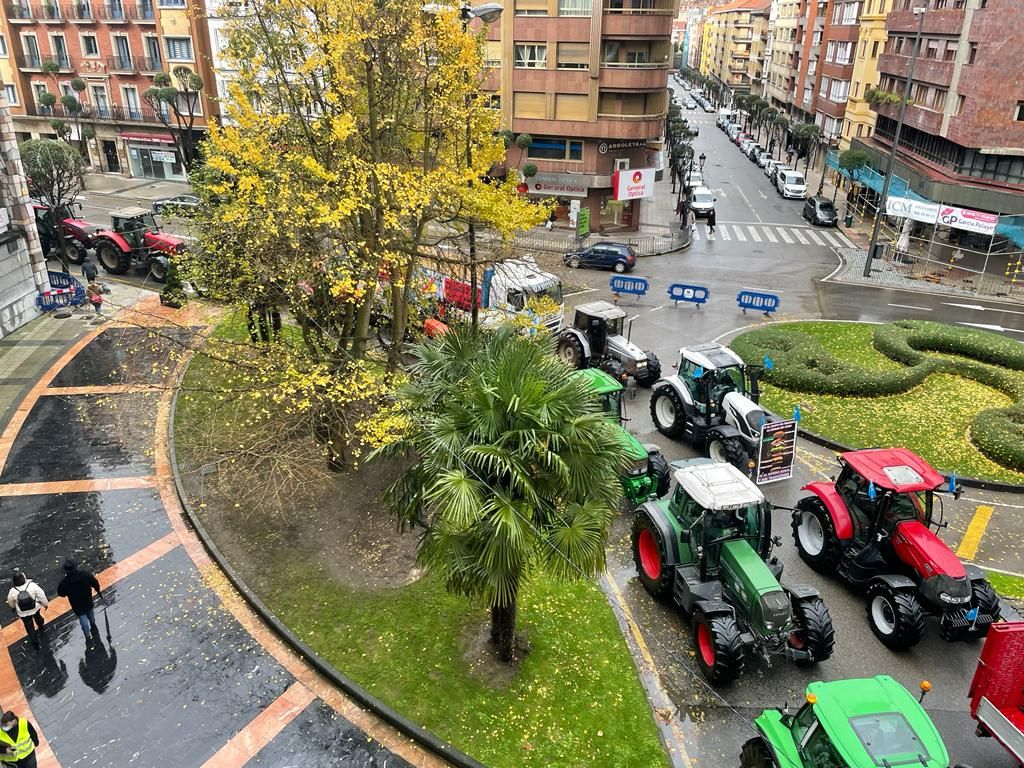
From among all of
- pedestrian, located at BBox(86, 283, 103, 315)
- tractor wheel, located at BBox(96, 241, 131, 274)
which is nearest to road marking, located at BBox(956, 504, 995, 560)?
pedestrian, located at BBox(86, 283, 103, 315)

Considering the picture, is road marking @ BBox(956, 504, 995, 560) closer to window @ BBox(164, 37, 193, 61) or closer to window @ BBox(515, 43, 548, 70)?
window @ BBox(515, 43, 548, 70)

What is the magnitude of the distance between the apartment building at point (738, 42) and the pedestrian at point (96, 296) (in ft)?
299

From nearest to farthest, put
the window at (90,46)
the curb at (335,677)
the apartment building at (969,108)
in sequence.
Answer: the curb at (335,677)
the apartment building at (969,108)
the window at (90,46)

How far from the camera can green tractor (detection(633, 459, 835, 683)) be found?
1113 cm

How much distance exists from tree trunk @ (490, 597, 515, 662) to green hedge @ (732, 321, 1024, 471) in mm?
14179

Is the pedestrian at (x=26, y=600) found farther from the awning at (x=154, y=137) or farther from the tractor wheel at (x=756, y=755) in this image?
the awning at (x=154, y=137)

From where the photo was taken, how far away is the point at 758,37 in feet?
323

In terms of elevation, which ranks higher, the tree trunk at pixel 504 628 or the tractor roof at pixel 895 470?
the tractor roof at pixel 895 470

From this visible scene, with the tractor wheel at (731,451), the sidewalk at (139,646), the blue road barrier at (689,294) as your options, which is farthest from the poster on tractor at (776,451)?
the blue road barrier at (689,294)

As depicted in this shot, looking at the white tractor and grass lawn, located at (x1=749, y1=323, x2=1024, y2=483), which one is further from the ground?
the white tractor

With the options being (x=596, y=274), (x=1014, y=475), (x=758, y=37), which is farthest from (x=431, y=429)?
(x=758, y=37)

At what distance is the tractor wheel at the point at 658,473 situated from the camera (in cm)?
1614

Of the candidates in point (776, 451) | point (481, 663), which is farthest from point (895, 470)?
point (481, 663)

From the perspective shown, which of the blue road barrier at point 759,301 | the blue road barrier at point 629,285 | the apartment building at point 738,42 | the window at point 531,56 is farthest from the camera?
the apartment building at point 738,42
